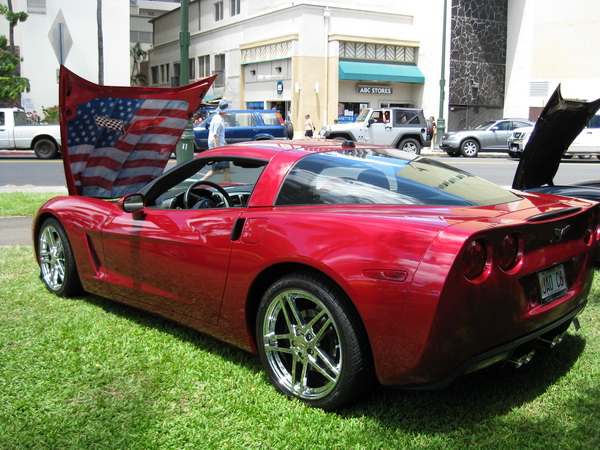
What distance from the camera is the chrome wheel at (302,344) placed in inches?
124

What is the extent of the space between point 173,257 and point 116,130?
2.07 metres

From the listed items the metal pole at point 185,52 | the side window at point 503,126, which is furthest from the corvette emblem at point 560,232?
the side window at point 503,126

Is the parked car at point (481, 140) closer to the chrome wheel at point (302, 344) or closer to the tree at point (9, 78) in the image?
the tree at point (9, 78)

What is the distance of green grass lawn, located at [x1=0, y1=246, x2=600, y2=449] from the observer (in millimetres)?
2945

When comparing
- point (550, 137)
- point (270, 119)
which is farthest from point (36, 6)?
point (550, 137)

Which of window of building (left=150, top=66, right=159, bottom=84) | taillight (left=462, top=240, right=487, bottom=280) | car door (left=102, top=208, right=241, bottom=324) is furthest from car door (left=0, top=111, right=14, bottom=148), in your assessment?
window of building (left=150, top=66, right=159, bottom=84)

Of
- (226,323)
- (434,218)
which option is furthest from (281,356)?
(434,218)

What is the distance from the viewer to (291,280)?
3.23 metres

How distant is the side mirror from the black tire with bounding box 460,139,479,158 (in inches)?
962

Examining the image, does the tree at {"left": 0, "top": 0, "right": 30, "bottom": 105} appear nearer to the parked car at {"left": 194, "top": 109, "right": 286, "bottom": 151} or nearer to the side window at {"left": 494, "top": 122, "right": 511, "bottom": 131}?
the parked car at {"left": 194, "top": 109, "right": 286, "bottom": 151}

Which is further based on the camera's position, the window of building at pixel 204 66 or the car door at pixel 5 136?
the window of building at pixel 204 66

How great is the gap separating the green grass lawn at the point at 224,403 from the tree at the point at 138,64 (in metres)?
62.6

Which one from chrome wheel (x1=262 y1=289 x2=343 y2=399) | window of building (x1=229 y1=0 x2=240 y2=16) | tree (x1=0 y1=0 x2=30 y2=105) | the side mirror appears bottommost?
chrome wheel (x1=262 y1=289 x2=343 y2=399)

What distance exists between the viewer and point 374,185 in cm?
346
